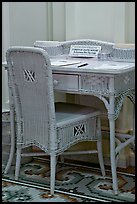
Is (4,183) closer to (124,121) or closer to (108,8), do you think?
(124,121)

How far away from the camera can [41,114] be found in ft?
8.64

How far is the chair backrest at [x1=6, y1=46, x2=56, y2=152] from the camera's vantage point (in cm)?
253

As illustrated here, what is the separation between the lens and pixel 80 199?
253cm

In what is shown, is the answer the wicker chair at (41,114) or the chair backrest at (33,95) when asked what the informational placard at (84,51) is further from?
the chair backrest at (33,95)

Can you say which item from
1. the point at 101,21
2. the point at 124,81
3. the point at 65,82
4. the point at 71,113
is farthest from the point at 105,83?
the point at 101,21

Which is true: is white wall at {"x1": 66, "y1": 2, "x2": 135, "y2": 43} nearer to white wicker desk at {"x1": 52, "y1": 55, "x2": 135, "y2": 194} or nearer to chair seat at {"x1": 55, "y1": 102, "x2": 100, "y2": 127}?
white wicker desk at {"x1": 52, "y1": 55, "x2": 135, "y2": 194}

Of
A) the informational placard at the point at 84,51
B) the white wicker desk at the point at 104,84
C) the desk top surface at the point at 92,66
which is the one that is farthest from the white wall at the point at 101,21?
the white wicker desk at the point at 104,84

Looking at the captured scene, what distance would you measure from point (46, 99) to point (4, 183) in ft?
2.16

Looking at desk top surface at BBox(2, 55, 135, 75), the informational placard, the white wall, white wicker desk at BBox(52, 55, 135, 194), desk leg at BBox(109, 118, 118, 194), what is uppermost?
the white wall

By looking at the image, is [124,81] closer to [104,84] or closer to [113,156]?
[104,84]

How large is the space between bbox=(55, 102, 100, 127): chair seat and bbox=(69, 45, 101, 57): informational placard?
1.20ft

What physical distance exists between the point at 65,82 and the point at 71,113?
0.77 feet

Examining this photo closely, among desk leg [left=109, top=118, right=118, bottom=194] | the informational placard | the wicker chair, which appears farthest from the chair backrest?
the informational placard

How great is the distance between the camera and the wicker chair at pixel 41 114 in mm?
2551
